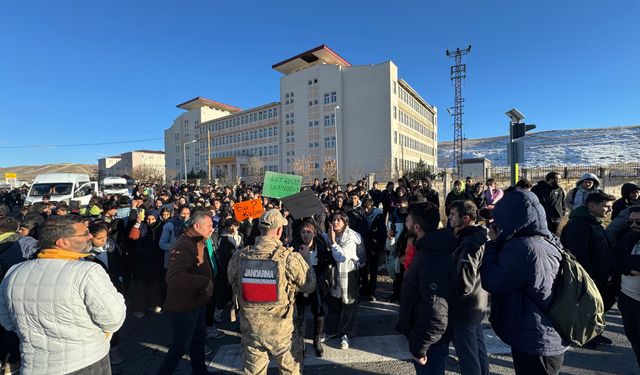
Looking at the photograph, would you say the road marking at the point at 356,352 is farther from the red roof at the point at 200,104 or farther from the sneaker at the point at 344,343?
the red roof at the point at 200,104

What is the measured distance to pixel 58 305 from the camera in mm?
1907

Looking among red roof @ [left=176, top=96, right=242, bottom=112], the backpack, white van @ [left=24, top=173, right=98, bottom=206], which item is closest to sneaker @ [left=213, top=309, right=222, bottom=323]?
the backpack

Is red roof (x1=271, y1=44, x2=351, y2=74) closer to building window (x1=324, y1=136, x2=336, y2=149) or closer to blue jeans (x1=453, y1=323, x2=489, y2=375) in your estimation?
building window (x1=324, y1=136, x2=336, y2=149)

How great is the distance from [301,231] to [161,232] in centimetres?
308

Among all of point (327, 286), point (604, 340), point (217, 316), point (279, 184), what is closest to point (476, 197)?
point (604, 340)

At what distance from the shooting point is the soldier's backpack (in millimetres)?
2607

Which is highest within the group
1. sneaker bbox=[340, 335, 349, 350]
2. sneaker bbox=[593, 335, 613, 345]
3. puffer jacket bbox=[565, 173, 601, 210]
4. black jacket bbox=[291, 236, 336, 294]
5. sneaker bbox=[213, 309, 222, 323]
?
puffer jacket bbox=[565, 173, 601, 210]

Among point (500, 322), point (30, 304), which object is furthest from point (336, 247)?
point (30, 304)

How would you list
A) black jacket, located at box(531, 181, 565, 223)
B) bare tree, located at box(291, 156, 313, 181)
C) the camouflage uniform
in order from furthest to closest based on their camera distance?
bare tree, located at box(291, 156, 313, 181), black jacket, located at box(531, 181, 565, 223), the camouflage uniform

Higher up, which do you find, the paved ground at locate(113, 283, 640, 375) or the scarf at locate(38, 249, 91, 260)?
the scarf at locate(38, 249, 91, 260)

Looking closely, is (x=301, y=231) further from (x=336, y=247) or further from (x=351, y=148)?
(x=351, y=148)

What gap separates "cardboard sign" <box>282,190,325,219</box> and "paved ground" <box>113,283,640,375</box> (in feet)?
5.78

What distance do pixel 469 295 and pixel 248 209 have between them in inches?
170

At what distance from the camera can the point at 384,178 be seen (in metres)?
37.8
